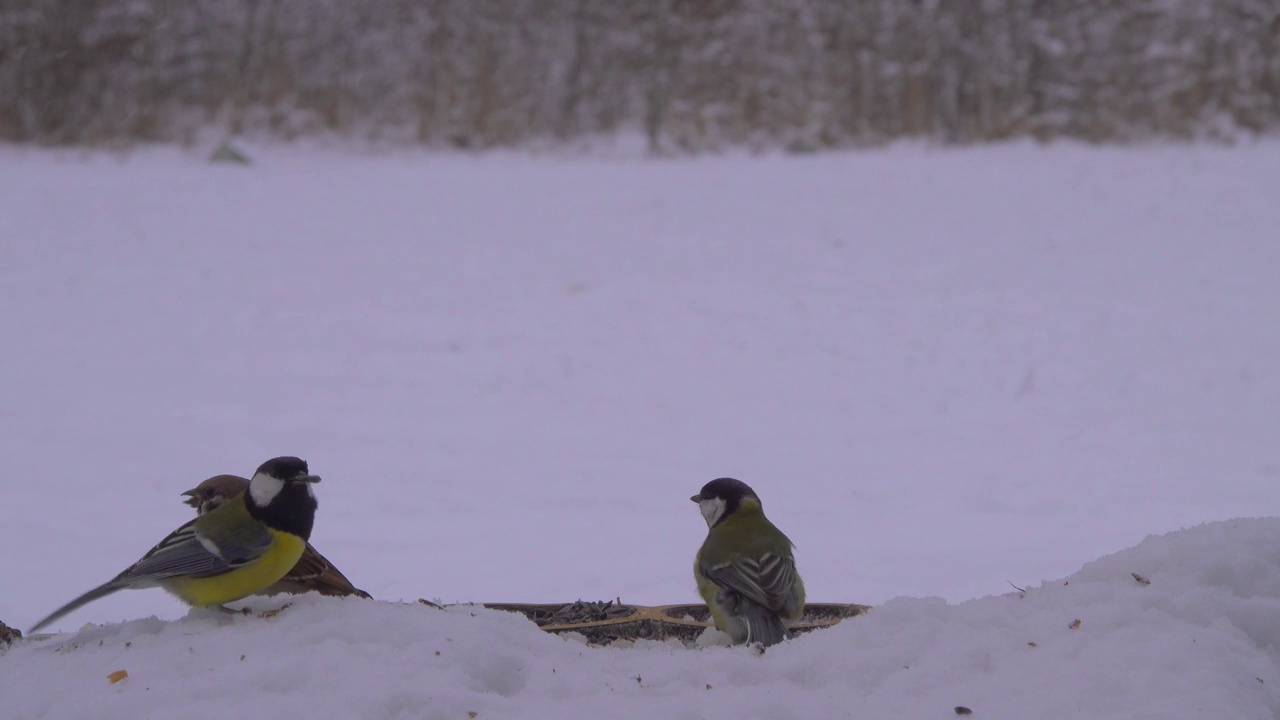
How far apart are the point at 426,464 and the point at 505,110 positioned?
9.33m

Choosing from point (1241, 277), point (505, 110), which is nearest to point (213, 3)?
point (505, 110)

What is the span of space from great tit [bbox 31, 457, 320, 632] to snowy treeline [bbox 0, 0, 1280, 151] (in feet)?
44.2

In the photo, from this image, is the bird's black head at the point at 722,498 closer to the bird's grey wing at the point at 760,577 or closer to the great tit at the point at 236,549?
the bird's grey wing at the point at 760,577

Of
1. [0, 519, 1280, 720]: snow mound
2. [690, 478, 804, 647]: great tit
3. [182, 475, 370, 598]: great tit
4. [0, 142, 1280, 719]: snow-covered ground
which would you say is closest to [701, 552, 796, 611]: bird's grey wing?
[690, 478, 804, 647]: great tit

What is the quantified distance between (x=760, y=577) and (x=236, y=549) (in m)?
1.28

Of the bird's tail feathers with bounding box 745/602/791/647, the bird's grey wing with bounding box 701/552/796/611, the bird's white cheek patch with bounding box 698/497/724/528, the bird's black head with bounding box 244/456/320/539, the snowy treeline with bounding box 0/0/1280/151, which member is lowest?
the bird's tail feathers with bounding box 745/602/791/647

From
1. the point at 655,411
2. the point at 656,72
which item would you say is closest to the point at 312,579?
the point at 655,411

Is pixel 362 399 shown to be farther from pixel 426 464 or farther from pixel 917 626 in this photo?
pixel 917 626

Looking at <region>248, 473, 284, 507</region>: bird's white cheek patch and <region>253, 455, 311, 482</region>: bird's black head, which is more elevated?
<region>253, 455, 311, 482</region>: bird's black head

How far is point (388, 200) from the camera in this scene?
13.8m

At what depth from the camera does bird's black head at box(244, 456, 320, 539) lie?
107 inches

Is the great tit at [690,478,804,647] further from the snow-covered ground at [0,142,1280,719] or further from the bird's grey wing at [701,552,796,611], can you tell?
the snow-covered ground at [0,142,1280,719]

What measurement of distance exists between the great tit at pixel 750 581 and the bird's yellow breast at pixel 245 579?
42.4 inches

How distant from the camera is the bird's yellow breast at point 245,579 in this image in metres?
2.70
